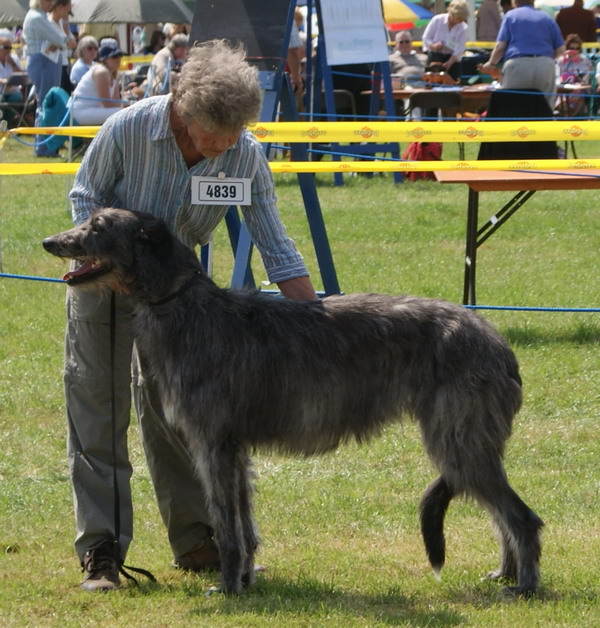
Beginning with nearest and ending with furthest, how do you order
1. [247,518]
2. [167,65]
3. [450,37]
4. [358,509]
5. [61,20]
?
1. [247,518]
2. [358,509]
3. [167,65]
4. [450,37]
5. [61,20]

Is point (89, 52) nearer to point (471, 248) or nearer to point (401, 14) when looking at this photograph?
point (401, 14)

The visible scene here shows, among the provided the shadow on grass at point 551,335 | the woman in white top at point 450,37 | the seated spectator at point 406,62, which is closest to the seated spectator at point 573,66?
the woman in white top at point 450,37

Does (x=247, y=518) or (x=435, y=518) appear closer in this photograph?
(x=435, y=518)

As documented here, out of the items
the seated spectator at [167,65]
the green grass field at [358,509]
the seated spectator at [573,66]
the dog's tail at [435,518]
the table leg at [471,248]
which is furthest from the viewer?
the seated spectator at [573,66]

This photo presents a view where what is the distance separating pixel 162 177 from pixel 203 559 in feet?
4.95

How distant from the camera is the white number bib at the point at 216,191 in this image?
13.3 ft

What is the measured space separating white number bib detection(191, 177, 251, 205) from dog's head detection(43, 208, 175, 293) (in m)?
0.19

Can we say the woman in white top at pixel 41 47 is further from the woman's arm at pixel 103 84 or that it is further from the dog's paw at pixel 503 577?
the dog's paw at pixel 503 577

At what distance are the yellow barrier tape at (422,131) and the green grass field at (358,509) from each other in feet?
4.25

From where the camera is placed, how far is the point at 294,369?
4.00 meters

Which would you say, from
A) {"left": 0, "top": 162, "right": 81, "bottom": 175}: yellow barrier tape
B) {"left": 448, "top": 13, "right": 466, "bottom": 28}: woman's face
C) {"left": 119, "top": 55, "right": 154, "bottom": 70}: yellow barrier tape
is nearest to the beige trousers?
{"left": 0, "top": 162, "right": 81, "bottom": 175}: yellow barrier tape

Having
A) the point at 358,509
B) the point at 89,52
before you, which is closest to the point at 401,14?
the point at 89,52

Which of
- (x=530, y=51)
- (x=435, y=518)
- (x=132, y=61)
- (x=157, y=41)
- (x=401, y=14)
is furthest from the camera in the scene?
(x=401, y=14)

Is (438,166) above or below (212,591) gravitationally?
above
